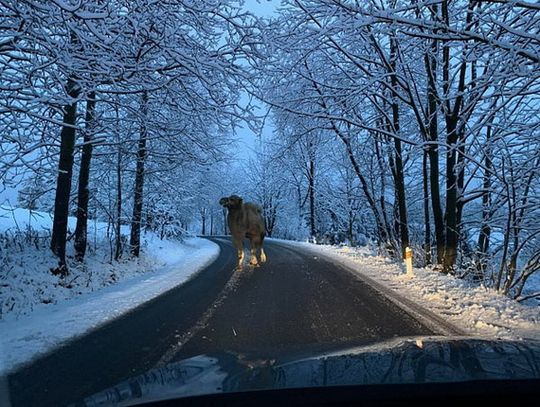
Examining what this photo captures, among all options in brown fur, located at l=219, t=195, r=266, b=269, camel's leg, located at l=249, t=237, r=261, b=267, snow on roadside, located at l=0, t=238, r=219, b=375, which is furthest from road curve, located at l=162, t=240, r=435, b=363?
camel's leg, located at l=249, t=237, r=261, b=267

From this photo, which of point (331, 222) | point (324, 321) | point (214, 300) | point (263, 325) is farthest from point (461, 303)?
point (331, 222)

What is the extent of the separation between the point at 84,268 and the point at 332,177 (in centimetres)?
3267

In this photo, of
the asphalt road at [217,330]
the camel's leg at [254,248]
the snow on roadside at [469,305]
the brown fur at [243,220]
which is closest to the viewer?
the asphalt road at [217,330]

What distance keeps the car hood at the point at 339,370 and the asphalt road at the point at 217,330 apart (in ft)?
1.74

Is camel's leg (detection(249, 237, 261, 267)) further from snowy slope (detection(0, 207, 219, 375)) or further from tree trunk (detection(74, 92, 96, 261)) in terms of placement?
tree trunk (detection(74, 92, 96, 261))

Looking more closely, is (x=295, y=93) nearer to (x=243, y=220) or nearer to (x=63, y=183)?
(x=243, y=220)

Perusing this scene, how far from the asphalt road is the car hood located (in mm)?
530

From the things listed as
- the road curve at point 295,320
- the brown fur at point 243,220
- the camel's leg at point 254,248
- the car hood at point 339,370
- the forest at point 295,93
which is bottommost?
the road curve at point 295,320

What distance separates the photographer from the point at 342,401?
2.35m

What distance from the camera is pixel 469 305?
8.41 meters

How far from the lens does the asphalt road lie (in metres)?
4.58

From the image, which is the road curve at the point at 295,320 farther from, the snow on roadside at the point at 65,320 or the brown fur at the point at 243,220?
the brown fur at the point at 243,220

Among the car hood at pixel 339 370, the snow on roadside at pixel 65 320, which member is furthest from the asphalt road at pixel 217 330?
the car hood at pixel 339 370

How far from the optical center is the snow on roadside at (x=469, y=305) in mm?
6863
